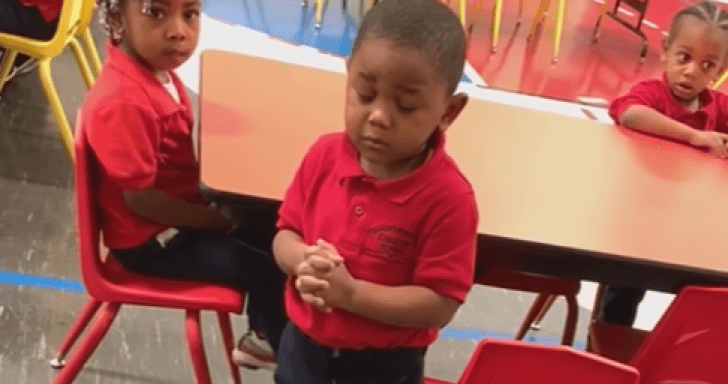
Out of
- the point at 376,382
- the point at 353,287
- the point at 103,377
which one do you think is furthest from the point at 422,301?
the point at 103,377

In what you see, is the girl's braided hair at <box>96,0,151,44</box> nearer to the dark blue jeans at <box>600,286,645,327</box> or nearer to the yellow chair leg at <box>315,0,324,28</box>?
the dark blue jeans at <box>600,286,645,327</box>

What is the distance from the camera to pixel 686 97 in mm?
2184

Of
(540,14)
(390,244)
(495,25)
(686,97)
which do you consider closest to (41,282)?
(390,244)

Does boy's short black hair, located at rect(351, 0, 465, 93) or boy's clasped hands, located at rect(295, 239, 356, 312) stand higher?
boy's short black hair, located at rect(351, 0, 465, 93)

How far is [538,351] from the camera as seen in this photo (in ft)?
3.70

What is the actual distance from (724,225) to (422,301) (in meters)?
0.78

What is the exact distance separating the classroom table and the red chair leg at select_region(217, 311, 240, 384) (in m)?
0.50

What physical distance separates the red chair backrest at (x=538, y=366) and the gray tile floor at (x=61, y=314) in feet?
3.66

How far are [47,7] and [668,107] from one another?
1933 mm

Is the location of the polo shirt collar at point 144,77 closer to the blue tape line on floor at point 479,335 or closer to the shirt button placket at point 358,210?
the shirt button placket at point 358,210

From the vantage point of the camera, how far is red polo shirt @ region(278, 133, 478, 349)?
3.85 ft

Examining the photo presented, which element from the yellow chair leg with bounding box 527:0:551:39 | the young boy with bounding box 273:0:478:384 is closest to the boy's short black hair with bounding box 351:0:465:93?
the young boy with bounding box 273:0:478:384

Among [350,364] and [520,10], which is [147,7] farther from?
[520,10]

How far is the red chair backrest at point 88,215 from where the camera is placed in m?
1.51
